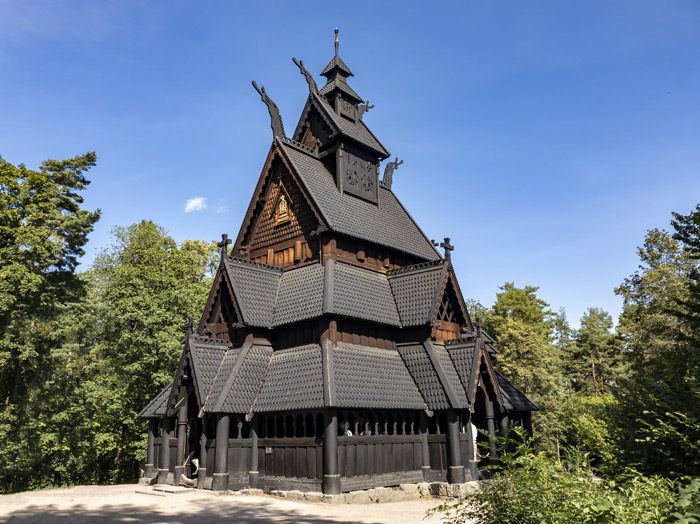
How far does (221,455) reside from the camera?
17.8m

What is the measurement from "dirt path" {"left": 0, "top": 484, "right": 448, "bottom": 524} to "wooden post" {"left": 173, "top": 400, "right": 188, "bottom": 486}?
1432mm

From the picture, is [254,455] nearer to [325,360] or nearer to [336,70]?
[325,360]

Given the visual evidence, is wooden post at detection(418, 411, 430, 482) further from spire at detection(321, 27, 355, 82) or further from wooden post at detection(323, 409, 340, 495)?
spire at detection(321, 27, 355, 82)

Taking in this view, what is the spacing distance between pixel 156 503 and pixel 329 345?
7.38 m

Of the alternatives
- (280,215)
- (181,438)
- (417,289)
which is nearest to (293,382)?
(181,438)

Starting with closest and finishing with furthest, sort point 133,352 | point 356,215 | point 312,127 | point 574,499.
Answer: point 574,499
point 356,215
point 312,127
point 133,352

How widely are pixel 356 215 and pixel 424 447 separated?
10.4 m

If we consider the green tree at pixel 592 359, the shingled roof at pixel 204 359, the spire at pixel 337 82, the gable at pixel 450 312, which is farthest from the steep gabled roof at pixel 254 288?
the green tree at pixel 592 359

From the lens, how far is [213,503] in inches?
616

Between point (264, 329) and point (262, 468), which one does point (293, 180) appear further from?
point (262, 468)

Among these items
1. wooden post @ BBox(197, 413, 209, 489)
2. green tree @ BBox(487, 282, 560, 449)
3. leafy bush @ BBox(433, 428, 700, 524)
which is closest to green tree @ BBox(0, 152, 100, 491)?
wooden post @ BBox(197, 413, 209, 489)

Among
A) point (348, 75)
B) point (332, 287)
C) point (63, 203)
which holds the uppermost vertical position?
point (348, 75)

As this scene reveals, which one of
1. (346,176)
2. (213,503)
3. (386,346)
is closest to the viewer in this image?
(213,503)

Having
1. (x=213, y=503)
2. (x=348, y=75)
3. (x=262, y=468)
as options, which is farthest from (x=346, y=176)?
(x=213, y=503)
